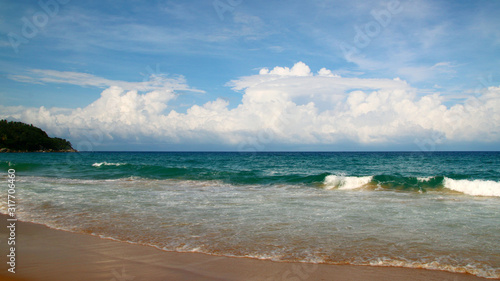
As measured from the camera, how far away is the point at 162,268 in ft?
16.0

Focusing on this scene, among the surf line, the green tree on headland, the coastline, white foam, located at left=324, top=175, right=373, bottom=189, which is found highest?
the green tree on headland

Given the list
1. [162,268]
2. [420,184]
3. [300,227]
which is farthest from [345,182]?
[162,268]

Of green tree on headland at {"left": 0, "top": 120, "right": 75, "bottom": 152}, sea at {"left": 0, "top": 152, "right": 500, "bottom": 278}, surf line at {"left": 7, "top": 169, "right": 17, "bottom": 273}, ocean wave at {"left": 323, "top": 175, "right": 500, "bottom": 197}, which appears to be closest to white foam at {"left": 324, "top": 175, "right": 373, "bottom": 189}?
ocean wave at {"left": 323, "top": 175, "right": 500, "bottom": 197}

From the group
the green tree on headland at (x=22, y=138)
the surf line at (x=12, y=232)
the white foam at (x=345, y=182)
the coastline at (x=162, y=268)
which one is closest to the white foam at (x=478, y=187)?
the white foam at (x=345, y=182)

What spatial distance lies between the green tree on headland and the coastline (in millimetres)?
117780

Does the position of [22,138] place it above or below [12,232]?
above

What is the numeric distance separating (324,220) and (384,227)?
157 cm

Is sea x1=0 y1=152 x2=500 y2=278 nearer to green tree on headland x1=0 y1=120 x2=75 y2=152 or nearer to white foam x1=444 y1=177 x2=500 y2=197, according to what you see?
white foam x1=444 y1=177 x2=500 y2=197

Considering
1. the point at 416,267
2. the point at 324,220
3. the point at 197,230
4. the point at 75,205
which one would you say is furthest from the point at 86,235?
the point at 416,267

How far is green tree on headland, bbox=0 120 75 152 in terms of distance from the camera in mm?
97325

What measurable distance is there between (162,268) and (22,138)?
397ft

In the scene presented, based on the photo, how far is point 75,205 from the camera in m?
10.8

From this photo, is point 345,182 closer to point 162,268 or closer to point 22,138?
point 162,268

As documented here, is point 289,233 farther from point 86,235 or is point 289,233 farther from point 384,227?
point 86,235
